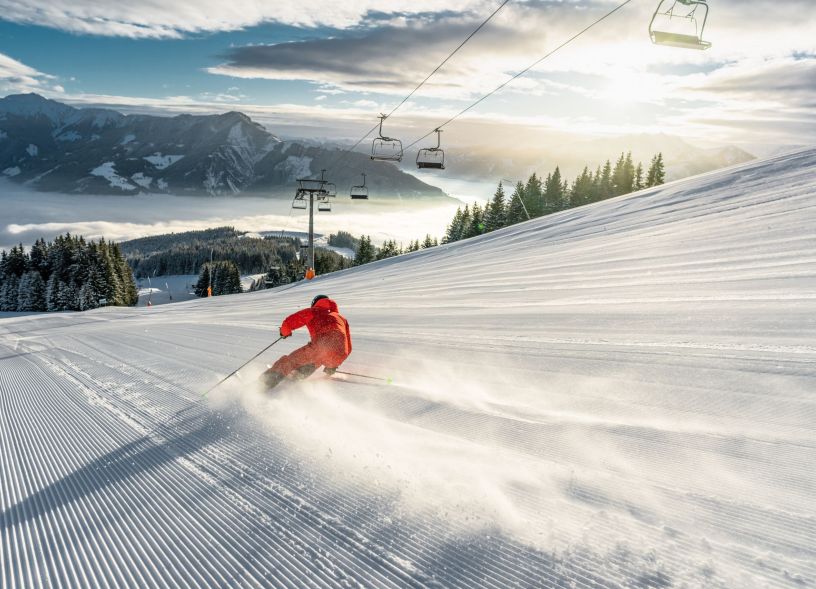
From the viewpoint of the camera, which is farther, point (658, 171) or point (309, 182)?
point (658, 171)

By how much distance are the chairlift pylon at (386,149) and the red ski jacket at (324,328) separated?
14459mm

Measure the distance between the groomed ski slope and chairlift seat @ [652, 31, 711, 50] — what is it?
13.0ft

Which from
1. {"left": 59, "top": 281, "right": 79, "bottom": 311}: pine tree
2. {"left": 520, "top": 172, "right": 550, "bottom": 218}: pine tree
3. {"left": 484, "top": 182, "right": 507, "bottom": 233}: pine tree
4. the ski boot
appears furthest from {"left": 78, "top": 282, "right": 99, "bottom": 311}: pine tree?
the ski boot

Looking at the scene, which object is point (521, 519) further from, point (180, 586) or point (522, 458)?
point (180, 586)

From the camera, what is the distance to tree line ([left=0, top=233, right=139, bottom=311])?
58.0 m

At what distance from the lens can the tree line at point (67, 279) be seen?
58.0 m

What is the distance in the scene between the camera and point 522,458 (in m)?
3.70

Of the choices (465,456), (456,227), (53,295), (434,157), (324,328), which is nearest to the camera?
(465,456)

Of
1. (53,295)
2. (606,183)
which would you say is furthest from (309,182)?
(53,295)

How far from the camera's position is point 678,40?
8617mm

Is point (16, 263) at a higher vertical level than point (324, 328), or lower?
lower

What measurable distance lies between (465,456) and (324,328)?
2942 mm

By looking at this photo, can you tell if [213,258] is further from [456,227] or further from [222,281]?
[456,227]

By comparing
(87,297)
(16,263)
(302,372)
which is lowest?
(87,297)
